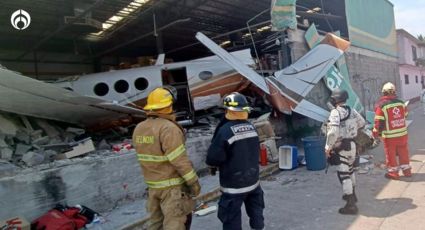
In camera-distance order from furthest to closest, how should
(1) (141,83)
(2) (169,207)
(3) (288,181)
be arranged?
(1) (141,83) < (3) (288,181) < (2) (169,207)

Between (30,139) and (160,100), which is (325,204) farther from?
(30,139)

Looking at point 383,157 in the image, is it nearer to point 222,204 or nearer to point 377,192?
point 377,192

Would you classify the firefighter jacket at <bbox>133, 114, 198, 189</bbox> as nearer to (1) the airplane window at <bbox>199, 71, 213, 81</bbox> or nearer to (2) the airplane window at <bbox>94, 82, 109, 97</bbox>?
(1) the airplane window at <bbox>199, 71, 213, 81</bbox>

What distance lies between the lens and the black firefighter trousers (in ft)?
13.8

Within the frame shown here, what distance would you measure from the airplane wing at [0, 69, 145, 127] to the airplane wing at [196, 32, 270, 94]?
2515mm

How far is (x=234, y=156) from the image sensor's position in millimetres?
4168

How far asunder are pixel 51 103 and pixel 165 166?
3768 millimetres

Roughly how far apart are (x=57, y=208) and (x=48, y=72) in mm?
11996

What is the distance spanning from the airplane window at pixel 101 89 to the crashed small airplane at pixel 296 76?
311 cm

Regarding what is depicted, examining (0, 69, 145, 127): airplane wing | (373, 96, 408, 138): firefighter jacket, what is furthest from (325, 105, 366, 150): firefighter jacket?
(0, 69, 145, 127): airplane wing

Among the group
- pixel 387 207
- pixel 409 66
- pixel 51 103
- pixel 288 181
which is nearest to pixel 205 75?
pixel 288 181

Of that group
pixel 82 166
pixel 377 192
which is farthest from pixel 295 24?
pixel 82 166

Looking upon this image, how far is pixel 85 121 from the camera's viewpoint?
8477mm

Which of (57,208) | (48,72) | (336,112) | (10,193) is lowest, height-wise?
(57,208)
